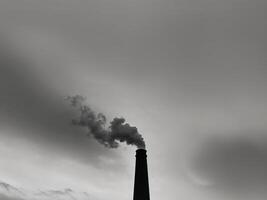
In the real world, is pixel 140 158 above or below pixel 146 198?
above

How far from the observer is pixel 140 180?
24.0m

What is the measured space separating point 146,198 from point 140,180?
1228 mm

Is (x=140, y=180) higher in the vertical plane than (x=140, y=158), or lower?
lower

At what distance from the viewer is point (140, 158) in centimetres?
2497

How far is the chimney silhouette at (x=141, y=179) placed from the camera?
23578 mm

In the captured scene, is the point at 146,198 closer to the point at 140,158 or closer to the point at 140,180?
the point at 140,180

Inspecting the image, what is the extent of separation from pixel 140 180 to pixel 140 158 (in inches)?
62.9

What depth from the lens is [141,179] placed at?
24062 millimetres

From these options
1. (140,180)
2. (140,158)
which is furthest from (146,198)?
(140,158)

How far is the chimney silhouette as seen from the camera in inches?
928

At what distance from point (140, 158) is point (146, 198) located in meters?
2.78
